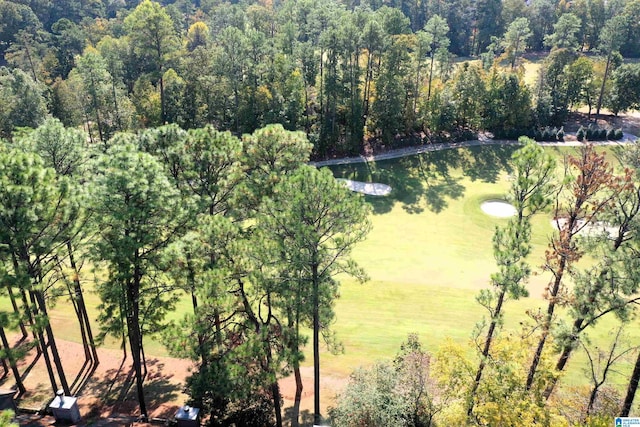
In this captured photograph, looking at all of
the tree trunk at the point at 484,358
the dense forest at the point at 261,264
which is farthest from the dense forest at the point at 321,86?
the tree trunk at the point at 484,358

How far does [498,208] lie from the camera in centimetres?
4028

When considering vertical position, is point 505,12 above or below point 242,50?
above

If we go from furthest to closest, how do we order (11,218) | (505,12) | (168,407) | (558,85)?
(505,12) < (558,85) < (168,407) < (11,218)

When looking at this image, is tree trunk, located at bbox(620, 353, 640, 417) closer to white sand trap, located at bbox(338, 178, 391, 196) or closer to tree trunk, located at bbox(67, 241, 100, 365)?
tree trunk, located at bbox(67, 241, 100, 365)

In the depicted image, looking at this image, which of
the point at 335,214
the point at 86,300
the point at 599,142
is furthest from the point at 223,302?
the point at 599,142

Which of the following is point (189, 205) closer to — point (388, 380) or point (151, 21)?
point (388, 380)

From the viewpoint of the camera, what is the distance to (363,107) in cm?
5328

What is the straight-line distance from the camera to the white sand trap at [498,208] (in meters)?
39.3

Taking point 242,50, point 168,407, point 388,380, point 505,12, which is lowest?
point 168,407

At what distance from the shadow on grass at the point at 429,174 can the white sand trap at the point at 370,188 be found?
24.8 inches

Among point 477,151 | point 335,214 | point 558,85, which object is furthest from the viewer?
point 558,85

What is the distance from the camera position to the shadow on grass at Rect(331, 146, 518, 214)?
42.0 m

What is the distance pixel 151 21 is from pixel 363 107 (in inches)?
948

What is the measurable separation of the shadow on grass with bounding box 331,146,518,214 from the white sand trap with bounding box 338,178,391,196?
629 mm
